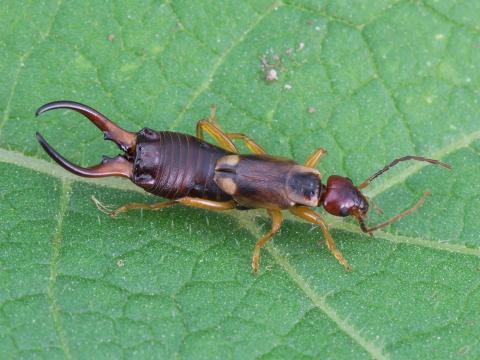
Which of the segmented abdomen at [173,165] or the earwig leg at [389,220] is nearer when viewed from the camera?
the segmented abdomen at [173,165]

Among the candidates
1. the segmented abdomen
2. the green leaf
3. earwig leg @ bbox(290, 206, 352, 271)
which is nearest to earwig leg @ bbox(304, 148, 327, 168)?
the green leaf

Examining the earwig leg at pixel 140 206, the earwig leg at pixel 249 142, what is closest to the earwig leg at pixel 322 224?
the earwig leg at pixel 249 142

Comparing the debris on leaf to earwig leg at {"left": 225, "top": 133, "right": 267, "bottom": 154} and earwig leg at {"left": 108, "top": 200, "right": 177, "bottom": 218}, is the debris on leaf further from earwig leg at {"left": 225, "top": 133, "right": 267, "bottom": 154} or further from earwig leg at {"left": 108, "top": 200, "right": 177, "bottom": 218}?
earwig leg at {"left": 108, "top": 200, "right": 177, "bottom": 218}

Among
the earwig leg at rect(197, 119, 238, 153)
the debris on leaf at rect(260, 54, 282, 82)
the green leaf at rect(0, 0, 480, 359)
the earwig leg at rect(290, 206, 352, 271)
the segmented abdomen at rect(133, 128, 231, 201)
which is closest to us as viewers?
the green leaf at rect(0, 0, 480, 359)

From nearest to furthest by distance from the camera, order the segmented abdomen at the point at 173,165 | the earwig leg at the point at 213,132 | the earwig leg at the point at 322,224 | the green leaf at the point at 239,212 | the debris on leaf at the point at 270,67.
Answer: the green leaf at the point at 239,212 < the segmented abdomen at the point at 173,165 < the earwig leg at the point at 322,224 < the earwig leg at the point at 213,132 < the debris on leaf at the point at 270,67

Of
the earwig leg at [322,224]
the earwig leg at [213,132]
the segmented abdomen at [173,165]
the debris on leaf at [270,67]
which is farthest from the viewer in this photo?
the debris on leaf at [270,67]

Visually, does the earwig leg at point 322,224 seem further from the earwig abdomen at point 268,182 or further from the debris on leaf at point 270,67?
the debris on leaf at point 270,67

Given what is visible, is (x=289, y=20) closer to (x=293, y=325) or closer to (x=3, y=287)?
(x=293, y=325)
